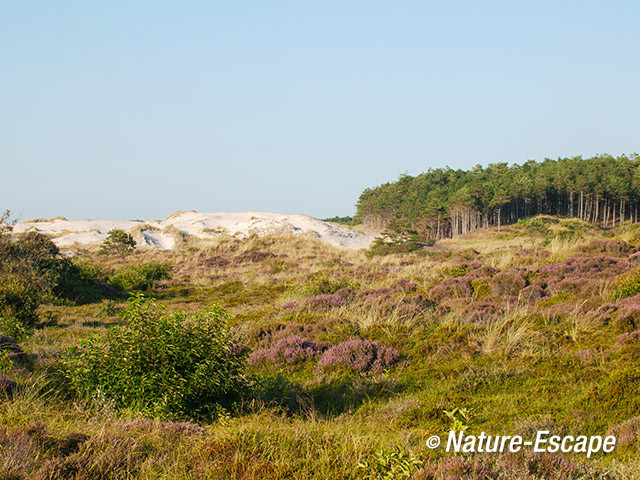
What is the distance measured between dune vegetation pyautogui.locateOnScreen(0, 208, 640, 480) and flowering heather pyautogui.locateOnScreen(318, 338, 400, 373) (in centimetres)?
3

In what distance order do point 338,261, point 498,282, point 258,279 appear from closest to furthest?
point 498,282
point 258,279
point 338,261

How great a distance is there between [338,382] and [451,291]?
5.97 metres

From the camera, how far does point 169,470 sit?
11.4 feet

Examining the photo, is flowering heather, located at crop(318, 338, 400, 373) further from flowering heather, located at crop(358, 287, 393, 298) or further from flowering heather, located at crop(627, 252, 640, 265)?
flowering heather, located at crop(627, 252, 640, 265)

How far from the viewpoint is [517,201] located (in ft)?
281

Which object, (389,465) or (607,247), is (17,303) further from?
(607,247)

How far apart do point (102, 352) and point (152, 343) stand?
2.50 ft

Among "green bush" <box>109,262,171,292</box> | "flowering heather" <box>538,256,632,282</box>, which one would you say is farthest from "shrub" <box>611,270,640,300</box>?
"green bush" <box>109,262,171,292</box>

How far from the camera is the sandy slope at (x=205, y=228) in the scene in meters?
42.4

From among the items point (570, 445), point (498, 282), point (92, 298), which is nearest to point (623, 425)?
point (570, 445)

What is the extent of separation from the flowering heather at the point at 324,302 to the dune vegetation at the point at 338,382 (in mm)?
46

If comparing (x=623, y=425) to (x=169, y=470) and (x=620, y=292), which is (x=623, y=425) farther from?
(x=620, y=292)

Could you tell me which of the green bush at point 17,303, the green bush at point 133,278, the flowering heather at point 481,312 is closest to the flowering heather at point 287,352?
the flowering heather at point 481,312

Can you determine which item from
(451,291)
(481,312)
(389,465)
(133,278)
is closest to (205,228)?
(133,278)
